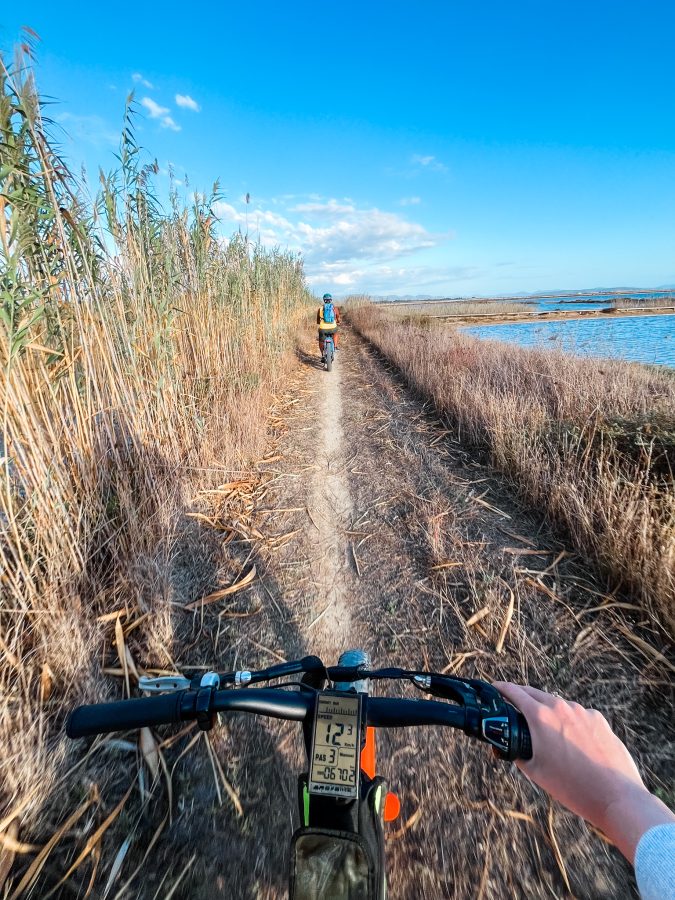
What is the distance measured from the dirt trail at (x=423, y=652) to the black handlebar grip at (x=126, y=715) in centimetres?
100

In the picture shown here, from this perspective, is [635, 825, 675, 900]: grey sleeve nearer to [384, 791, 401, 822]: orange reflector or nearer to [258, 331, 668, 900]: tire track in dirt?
[384, 791, 401, 822]: orange reflector

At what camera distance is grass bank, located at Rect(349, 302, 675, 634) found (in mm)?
2334

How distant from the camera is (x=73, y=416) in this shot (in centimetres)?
253

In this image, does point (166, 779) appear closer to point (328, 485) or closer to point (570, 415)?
point (328, 485)

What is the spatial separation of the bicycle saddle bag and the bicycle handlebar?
0.55 ft

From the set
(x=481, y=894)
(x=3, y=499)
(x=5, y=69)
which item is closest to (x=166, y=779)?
(x=481, y=894)

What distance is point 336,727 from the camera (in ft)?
2.64

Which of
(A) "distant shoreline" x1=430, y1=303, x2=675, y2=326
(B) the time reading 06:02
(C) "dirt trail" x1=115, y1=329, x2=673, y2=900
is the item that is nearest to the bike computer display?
(B) the time reading 06:02

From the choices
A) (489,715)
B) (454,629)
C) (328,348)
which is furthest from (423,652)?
(328,348)

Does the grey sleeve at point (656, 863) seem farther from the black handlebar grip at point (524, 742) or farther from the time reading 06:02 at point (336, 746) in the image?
the time reading 06:02 at point (336, 746)

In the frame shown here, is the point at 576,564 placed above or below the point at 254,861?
above

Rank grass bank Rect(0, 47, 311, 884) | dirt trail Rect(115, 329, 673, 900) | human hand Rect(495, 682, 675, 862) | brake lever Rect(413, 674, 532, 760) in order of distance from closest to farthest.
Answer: human hand Rect(495, 682, 675, 862) < brake lever Rect(413, 674, 532, 760) < dirt trail Rect(115, 329, 673, 900) < grass bank Rect(0, 47, 311, 884)

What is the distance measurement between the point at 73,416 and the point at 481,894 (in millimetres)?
3324

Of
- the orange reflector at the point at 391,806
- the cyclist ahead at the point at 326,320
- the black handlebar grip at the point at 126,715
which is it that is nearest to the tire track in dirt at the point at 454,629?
the orange reflector at the point at 391,806
